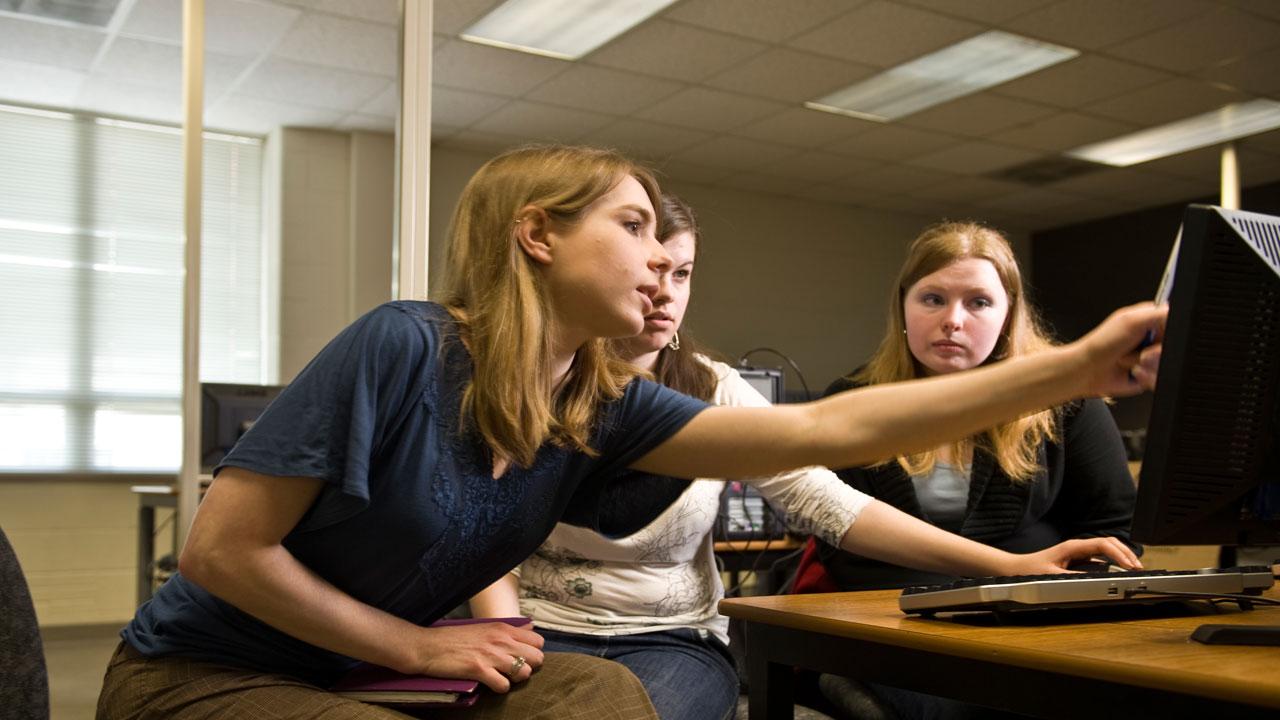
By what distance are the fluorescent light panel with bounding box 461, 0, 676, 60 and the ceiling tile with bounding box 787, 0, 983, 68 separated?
790 mm

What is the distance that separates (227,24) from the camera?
5020 mm

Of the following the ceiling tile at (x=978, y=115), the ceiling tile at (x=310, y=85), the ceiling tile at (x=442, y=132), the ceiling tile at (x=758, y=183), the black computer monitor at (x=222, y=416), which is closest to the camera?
the black computer monitor at (x=222, y=416)

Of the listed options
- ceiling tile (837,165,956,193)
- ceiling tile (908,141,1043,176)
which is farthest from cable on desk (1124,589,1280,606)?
ceiling tile (837,165,956,193)

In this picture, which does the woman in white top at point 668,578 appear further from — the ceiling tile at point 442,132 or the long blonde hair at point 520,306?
the ceiling tile at point 442,132

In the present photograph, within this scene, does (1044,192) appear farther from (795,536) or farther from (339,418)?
(339,418)

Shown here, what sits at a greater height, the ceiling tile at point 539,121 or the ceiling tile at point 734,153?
the ceiling tile at point 539,121

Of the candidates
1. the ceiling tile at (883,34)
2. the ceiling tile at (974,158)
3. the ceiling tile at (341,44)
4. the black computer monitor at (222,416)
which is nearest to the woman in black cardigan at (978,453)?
the black computer monitor at (222,416)

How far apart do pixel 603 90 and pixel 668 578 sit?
14.8 ft

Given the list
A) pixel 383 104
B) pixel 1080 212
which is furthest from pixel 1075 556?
pixel 1080 212

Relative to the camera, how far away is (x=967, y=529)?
5.43 feet

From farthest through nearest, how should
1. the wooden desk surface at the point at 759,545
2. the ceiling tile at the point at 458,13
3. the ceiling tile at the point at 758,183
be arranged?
the ceiling tile at the point at 758,183 → the ceiling tile at the point at 458,13 → the wooden desk surface at the point at 759,545

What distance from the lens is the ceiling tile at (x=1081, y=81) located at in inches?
215

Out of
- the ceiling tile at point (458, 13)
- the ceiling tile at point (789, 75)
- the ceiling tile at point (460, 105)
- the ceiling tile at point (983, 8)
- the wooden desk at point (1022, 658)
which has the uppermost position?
the ceiling tile at point (983, 8)

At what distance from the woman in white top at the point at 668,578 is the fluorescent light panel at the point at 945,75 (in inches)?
159
